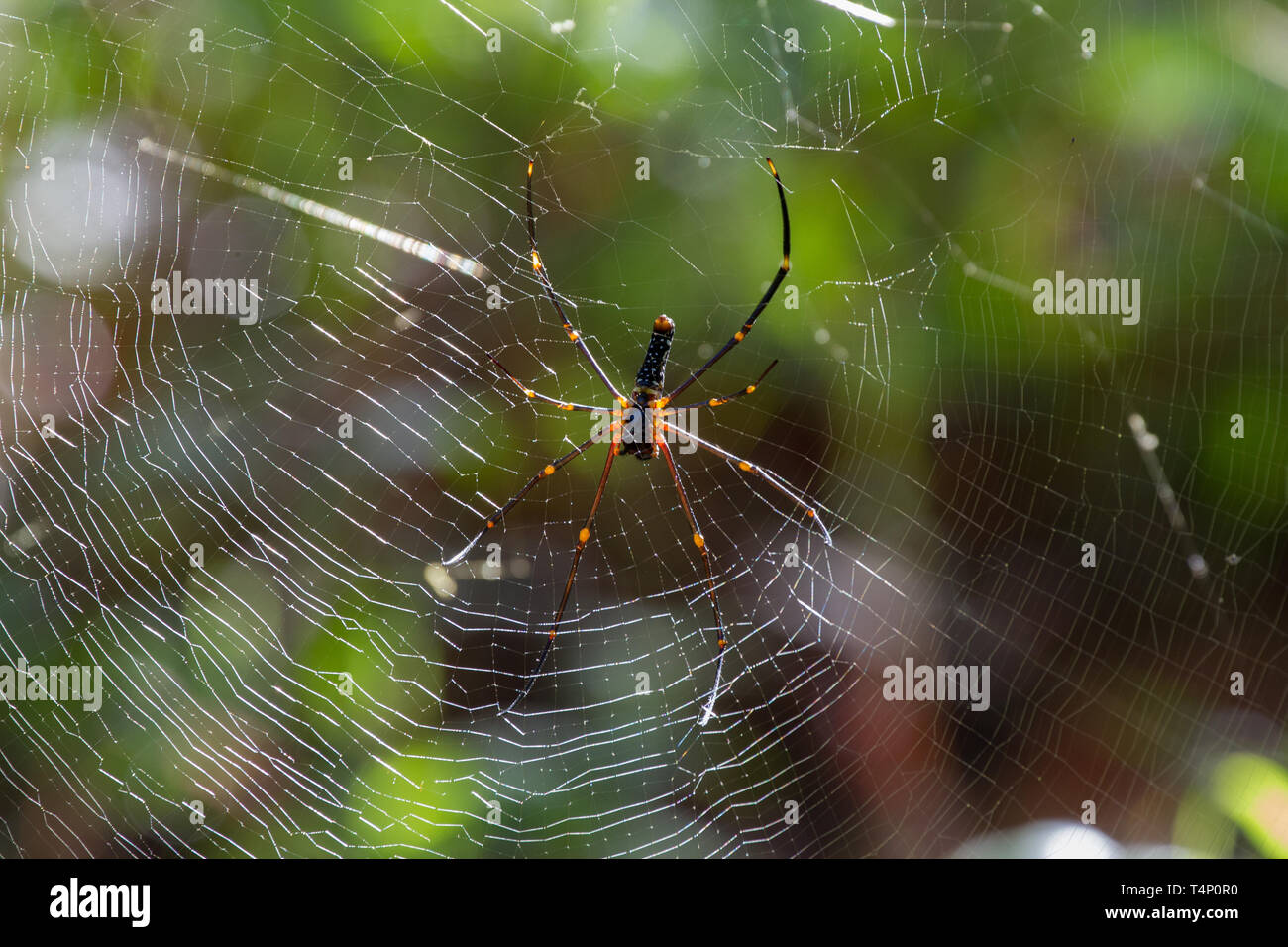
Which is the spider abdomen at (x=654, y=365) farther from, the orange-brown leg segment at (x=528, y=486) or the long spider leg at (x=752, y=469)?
the orange-brown leg segment at (x=528, y=486)

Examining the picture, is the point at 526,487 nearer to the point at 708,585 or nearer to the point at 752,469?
the point at 752,469

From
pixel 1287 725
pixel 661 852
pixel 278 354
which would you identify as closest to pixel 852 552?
pixel 661 852

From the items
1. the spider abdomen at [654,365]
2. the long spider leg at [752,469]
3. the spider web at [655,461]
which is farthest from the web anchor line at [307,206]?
the long spider leg at [752,469]

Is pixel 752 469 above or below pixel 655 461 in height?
below

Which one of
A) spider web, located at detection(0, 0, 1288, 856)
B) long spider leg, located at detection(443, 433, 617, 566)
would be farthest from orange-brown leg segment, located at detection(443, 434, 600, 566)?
spider web, located at detection(0, 0, 1288, 856)

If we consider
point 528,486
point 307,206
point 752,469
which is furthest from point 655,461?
point 307,206

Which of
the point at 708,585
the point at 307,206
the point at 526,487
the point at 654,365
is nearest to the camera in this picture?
the point at 526,487
